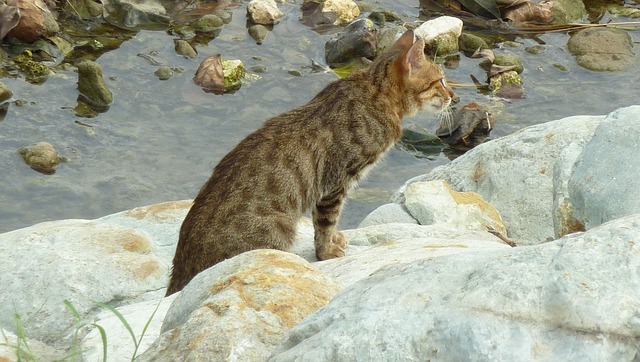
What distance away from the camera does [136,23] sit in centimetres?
1255

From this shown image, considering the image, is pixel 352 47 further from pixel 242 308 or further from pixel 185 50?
pixel 242 308

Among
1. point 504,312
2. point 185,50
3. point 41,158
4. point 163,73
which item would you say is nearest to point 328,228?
point 504,312

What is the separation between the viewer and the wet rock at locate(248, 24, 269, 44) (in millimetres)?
12609

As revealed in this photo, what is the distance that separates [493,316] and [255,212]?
352 cm

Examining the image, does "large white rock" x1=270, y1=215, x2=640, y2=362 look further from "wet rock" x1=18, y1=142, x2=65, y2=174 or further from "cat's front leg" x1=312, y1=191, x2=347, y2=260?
"wet rock" x1=18, y1=142, x2=65, y2=174

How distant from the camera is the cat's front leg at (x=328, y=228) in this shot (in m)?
7.02

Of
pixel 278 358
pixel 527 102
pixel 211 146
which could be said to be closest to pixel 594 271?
pixel 278 358

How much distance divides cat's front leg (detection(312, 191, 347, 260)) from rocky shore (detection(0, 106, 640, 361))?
0.59ft

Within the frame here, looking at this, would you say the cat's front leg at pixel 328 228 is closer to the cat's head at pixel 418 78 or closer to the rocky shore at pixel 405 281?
the rocky shore at pixel 405 281

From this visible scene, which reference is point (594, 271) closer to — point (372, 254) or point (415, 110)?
point (372, 254)

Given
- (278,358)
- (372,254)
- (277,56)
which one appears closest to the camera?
(278,358)

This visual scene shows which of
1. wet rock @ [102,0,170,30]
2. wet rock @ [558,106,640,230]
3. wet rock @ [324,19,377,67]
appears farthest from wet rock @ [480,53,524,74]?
wet rock @ [558,106,640,230]

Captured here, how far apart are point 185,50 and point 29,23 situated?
1.79m

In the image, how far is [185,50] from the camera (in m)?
12.1
